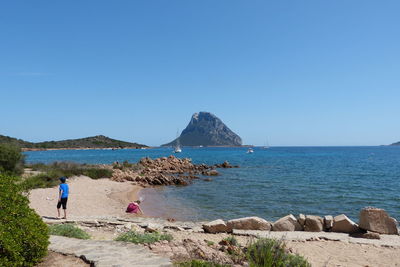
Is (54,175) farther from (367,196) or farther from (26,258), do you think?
(367,196)

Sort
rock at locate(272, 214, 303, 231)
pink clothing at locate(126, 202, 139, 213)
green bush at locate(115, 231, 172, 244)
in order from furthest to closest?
pink clothing at locate(126, 202, 139, 213)
rock at locate(272, 214, 303, 231)
green bush at locate(115, 231, 172, 244)

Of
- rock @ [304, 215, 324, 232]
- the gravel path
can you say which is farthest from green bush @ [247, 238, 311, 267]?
rock @ [304, 215, 324, 232]

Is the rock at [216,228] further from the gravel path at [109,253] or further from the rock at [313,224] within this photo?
the gravel path at [109,253]

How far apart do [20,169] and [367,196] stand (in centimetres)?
2924

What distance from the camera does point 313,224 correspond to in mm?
12617

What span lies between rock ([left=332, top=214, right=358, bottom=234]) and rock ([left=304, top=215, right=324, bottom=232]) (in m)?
0.52

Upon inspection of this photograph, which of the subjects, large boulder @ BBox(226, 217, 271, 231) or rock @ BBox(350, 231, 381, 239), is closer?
rock @ BBox(350, 231, 381, 239)

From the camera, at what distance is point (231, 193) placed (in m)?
25.6

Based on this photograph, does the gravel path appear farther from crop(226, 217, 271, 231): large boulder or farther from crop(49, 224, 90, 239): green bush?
crop(226, 217, 271, 231): large boulder

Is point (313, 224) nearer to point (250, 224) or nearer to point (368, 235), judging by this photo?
point (368, 235)

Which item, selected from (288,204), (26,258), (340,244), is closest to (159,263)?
(26,258)

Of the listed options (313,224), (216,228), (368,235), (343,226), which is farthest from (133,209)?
(368,235)

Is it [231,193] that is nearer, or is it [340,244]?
[340,244]

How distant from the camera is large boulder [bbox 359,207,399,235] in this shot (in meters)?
12.1
